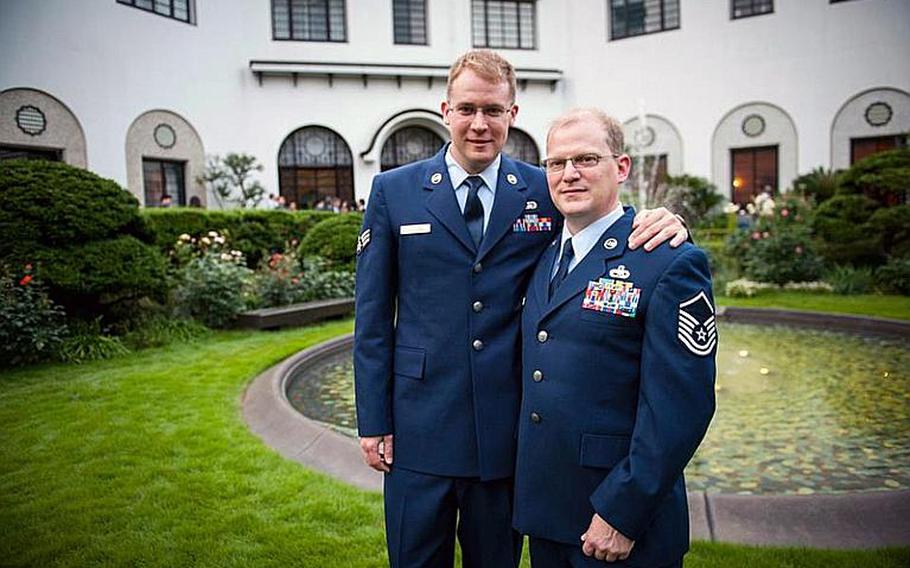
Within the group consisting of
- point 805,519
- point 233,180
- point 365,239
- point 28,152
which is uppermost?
point 28,152

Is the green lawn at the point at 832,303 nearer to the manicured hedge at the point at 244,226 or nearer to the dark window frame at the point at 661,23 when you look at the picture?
the manicured hedge at the point at 244,226

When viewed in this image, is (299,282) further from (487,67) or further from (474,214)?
(487,67)

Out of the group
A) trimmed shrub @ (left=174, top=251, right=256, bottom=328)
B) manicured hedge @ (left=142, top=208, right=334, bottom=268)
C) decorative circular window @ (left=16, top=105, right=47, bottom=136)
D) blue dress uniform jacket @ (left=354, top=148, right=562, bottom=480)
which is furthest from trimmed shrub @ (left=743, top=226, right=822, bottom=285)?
decorative circular window @ (left=16, top=105, right=47, bottom=136)

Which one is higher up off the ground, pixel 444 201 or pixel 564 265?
pixel 444 201

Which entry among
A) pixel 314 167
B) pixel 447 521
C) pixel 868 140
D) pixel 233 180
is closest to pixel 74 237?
pixel 447 521

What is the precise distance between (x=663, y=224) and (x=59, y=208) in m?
7.32

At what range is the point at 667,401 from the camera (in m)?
1.60

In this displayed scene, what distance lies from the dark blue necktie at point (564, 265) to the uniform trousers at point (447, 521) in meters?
0.64

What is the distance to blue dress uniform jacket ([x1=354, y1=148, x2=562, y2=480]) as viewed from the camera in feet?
6.73

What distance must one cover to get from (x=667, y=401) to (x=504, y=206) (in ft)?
2.65

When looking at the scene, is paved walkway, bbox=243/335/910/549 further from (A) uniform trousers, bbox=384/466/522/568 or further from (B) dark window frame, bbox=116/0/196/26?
(B) dark window frame, bbox=116/0/196/26

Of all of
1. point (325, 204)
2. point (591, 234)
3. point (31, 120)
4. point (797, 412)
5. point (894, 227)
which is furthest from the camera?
point (325, 204)

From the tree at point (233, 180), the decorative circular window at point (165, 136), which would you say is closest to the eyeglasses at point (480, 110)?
the tree at point (233, 180)

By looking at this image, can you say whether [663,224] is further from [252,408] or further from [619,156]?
[252,408]
